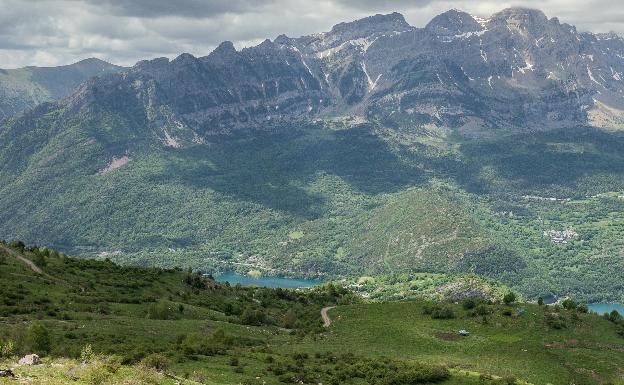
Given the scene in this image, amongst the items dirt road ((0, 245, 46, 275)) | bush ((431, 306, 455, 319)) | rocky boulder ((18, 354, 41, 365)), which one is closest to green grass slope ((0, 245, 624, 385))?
bush ((431, 306, 455, 319))

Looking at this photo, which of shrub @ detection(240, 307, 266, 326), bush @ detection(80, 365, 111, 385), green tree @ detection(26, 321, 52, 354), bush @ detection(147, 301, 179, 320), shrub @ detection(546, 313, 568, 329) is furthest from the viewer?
shrub @ detection(240, 307, 266, 326)

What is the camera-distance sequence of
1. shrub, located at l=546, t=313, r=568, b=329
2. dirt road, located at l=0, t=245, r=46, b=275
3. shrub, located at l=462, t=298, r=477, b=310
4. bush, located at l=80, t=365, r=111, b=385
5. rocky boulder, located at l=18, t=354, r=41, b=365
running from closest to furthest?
bush, located at l=80, t=365, r=111, b=385
rocky boulder, located at l=18, t=354, r=41, b=365
shrub, located at l=546, t=313, r=568, b=329
dirt road, located at l=0, t=245, r=46, b=275
shrub, located at l=462, t=298, r=477, b=310

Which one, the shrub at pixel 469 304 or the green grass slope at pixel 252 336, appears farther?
the shrub at pixel 469 304

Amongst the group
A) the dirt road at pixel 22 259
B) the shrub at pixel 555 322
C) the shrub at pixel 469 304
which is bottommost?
the shrub at pixel 469 304

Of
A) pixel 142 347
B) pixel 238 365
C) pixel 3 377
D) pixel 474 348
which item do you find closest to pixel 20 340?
pixel 142 347

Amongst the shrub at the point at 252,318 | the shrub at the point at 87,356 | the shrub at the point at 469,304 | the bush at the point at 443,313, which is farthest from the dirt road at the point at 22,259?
the shrub at the point at 469,304

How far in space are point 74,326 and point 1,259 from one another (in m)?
49.1

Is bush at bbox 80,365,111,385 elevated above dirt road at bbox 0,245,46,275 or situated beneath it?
elevated above

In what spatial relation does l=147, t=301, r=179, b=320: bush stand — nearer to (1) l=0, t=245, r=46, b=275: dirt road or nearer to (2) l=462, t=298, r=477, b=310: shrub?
(1) l=0, t=245, r=46, b=275: dirt road

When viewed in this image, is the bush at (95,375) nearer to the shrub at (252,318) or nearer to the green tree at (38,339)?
the green tree at (38,339)

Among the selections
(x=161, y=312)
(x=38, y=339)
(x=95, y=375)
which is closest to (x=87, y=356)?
(x=38, y=339)

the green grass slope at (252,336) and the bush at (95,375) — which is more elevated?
the bush at (95,375)

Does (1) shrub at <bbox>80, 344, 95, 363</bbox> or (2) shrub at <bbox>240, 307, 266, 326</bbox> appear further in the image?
(2) shrub at <bbox>240, 307, 266, 326</bbox>

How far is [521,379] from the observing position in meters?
97.2
